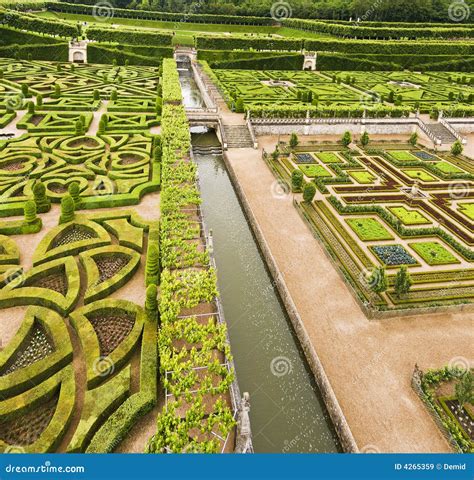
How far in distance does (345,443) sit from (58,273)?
14.8 metres

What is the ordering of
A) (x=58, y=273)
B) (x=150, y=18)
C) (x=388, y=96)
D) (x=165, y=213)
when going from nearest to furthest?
(x=58, y=273), (x=165, y=213), (x=388, y=96), (x=150, y=18)

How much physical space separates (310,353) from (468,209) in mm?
19748

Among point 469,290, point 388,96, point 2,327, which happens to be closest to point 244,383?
point 2,327

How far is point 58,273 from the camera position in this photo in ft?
64.2

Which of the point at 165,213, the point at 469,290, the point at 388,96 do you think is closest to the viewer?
the point at 469,290

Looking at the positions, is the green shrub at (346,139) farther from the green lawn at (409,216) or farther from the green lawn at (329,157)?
the green lawn at (409,216)

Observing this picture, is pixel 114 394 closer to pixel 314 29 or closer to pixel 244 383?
pixel 244 383

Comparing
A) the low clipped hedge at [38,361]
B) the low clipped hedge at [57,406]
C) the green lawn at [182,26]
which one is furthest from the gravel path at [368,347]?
the green lawn at [182,26]

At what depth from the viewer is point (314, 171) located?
3394cm

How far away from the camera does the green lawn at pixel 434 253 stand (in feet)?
76.3

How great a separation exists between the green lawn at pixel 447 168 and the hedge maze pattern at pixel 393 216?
0.11 metres

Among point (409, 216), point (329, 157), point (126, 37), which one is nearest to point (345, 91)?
point (329, 157)

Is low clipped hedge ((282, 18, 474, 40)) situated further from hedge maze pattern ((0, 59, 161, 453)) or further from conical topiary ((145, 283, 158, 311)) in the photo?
conical topiary ((145, 283, 158, 311))

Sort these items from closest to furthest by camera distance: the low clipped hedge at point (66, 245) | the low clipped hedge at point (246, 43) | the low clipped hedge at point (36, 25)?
1. the low clipped hedge at point (66, 245)
2. the low clipped hedge at point (246, 43)
3. the low clipped hedge at point (36, 25)
